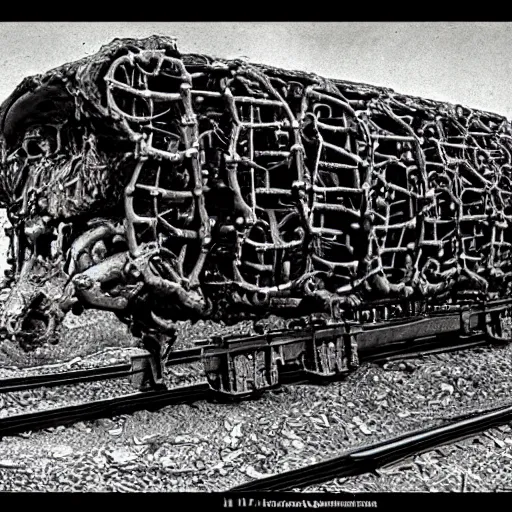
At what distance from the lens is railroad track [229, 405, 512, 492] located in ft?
16.3

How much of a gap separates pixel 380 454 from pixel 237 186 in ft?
7.53

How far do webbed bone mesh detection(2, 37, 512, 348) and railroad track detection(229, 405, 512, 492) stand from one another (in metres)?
1.55

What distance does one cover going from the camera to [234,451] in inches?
221

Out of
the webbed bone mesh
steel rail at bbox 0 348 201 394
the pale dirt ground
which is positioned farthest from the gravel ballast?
steel rail at bbox 0 348 201 394

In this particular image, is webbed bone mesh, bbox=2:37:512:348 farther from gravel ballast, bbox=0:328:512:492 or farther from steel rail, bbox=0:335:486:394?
gravel ballast, bbox=0:328:512:492

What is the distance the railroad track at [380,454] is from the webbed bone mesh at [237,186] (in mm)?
1549

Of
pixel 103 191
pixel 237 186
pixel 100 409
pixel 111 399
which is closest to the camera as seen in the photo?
pixel 103 191

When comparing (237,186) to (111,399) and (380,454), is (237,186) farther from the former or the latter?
(380,454)

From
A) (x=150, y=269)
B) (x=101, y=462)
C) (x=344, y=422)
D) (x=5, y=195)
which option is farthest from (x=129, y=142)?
(x=344, y=422)

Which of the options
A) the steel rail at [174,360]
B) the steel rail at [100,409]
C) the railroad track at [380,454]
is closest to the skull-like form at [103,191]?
the steel rail at [100,409]

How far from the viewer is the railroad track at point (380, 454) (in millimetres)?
4980

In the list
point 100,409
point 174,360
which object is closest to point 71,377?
point 174,360

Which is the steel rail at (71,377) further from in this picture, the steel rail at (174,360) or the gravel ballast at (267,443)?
the gravel ballast at (267,443)

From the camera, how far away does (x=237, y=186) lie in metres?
6.10
